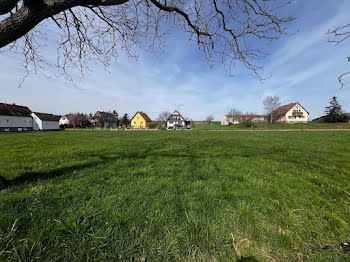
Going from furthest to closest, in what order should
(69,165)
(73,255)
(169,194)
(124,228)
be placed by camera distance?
(69,165), (169,194), (124,228), (73,255)

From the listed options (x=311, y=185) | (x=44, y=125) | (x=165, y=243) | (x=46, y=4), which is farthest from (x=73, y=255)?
(x=44, y=125)

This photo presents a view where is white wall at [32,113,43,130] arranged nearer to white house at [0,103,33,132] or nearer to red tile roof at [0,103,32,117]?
white house at [0,103,33,132]

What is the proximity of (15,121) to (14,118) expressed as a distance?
915mm

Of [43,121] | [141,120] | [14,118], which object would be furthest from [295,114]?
[14,118]

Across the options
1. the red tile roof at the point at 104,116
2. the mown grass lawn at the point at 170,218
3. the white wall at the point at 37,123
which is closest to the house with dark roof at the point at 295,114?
the mown grass lawn at the point at 170,218

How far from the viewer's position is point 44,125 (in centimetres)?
4641

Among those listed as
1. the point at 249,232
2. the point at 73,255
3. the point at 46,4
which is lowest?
the point at 249,232

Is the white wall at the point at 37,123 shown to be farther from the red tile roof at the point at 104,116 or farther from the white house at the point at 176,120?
the white house at the point at 176,120

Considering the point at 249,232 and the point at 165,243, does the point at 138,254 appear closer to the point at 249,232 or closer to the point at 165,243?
the point at 165,243

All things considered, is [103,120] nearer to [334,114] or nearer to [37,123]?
[37,123]

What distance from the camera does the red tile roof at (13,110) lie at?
3678 centimetres

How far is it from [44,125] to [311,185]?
212 ft

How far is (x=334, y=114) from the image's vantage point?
1855 inches

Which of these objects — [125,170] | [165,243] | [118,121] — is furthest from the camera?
[118,121]
